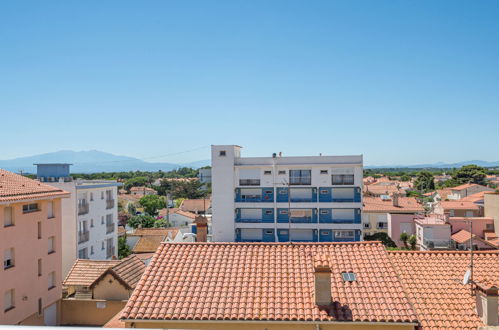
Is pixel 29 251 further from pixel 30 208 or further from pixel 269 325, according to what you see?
pixel 269 325

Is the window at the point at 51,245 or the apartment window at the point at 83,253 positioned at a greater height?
the window at the point at 51,245

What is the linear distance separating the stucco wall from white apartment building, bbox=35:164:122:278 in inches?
424

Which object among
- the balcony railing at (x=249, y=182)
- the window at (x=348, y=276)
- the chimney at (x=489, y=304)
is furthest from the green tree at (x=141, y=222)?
the chimney at (x=489, y=304)

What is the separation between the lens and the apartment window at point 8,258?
16.7m

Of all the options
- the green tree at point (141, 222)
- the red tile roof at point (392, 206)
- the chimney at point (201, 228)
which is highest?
the chimney at point (201, 228)

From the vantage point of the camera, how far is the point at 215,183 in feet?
135

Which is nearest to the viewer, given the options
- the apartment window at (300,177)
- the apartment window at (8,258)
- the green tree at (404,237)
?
the apartment window at (8,258)

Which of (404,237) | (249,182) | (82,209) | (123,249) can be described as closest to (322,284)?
(82,209)

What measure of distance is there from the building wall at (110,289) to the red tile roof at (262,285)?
828 cm

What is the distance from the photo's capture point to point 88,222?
104ft

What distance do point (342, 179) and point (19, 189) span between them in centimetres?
2892

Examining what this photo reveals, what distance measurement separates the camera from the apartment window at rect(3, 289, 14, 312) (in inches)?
648

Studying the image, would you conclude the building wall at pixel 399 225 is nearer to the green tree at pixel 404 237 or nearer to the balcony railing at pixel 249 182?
the green tree at pixel 404 237

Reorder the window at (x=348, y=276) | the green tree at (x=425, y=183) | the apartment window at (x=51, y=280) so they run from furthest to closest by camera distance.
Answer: the green tree at (x=425, y=183) → the apartment window at (x=51, y=280) → the window at (x=348, y=276)
